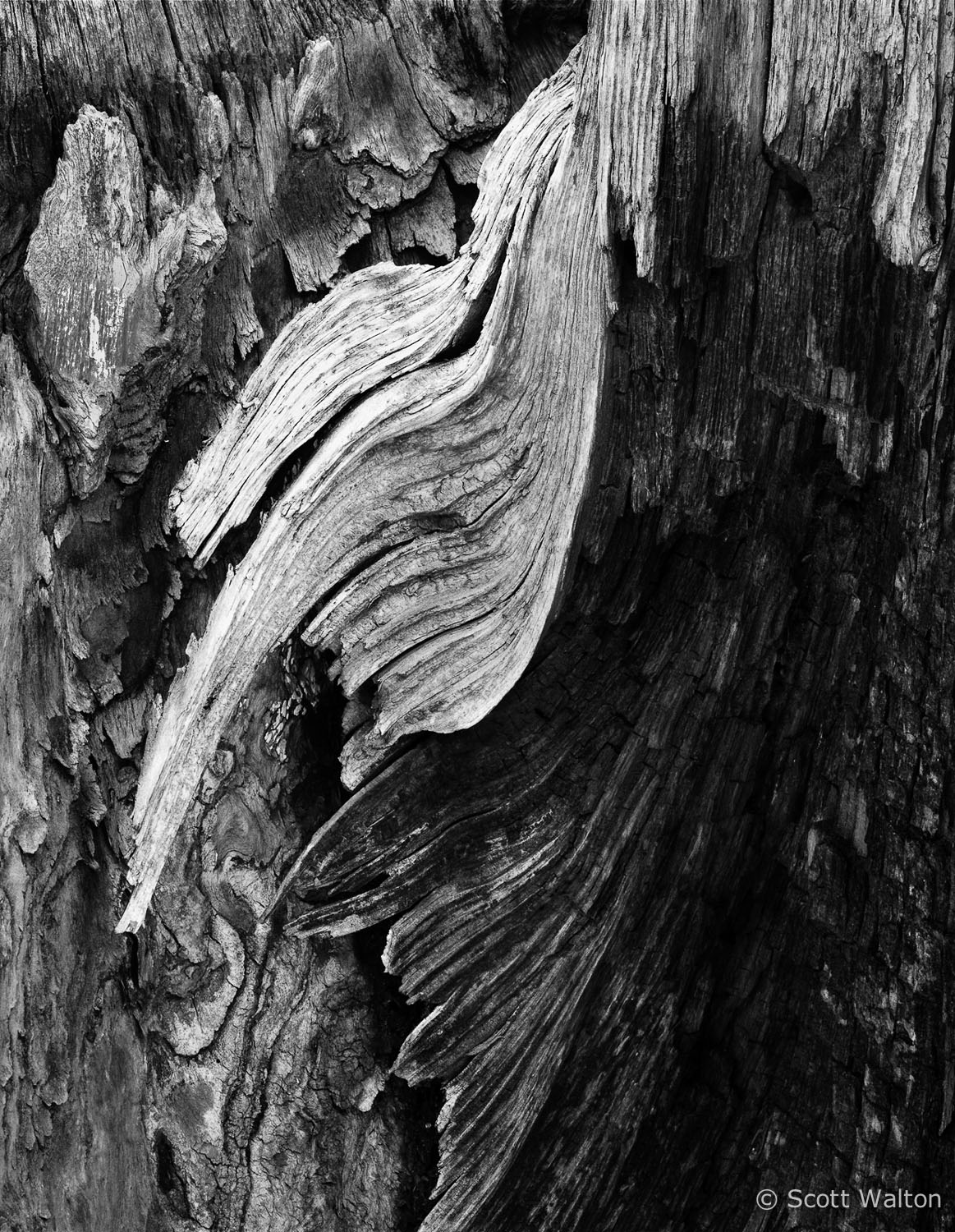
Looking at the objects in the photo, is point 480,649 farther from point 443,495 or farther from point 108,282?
point 108,282

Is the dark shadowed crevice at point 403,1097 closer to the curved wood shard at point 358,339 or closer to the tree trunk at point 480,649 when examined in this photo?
the tree trunk at point 480,649

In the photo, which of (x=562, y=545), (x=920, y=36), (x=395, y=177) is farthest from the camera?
(x=395, y=177)

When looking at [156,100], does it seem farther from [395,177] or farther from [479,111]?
[479,111]

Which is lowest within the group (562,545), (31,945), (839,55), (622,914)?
(622,914)

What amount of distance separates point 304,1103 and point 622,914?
623mm

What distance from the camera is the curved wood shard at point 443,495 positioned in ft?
5.46

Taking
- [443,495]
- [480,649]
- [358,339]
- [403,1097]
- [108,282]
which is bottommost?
[403,1097]

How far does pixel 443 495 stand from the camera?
1.70 metres

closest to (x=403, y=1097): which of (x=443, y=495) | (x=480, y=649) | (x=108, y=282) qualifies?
(x=480, y=649)

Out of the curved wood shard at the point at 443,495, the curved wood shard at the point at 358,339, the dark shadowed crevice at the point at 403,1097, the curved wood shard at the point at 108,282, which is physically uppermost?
the curved wood shard at the point at 108,282

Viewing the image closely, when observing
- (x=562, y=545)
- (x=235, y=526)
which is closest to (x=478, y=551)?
(x=562, y=545)

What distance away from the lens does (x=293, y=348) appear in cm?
186

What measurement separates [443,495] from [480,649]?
26cm

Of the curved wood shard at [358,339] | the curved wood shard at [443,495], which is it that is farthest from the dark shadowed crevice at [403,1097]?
the curved wood shard at [358,339]
